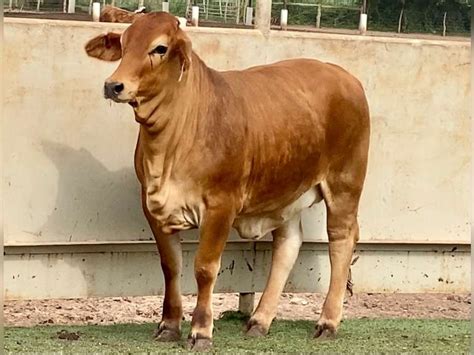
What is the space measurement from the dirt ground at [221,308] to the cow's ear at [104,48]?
6.16ft

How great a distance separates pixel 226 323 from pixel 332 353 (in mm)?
1198

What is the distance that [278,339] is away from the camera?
25.7 feet

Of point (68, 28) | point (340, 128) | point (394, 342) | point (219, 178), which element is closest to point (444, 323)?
point (394, 342)

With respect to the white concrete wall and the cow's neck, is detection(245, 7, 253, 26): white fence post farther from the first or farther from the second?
the cow's neck

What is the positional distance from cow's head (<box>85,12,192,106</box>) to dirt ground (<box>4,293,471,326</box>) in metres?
2.24

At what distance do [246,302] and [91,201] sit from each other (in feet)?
4.09

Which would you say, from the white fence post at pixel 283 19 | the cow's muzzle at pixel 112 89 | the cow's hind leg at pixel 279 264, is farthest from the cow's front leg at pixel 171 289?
the white fence post at pixel 283 19

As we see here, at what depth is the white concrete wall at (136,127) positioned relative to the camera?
26.5 ft

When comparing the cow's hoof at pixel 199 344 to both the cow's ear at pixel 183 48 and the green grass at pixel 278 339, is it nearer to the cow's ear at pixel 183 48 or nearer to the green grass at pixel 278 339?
the green grass at pixel 278 339

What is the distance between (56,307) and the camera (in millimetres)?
9391

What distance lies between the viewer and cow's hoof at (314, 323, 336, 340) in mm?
7918

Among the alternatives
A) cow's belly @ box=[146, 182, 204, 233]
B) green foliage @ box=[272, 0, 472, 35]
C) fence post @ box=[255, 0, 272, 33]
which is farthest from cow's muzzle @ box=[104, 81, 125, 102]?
green foliage @ box=[272, 0, 472, 35]

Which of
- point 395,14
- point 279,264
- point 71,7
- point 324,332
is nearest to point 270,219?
point 279,264

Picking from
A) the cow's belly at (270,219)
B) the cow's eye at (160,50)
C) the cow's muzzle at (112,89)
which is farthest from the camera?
the cow's belly at (270,219)
